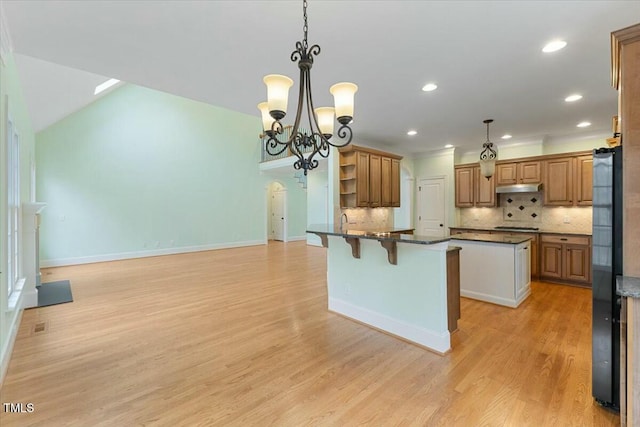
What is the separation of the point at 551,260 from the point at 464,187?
2219 millimetres

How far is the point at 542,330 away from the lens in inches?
124

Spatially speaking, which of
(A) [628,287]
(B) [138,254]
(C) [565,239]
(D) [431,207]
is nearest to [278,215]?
(B) [138,254]

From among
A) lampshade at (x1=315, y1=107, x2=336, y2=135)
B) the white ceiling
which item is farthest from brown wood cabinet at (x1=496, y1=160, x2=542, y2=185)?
lampshade at (x1=315, y1=107, x2=336, y2=135)

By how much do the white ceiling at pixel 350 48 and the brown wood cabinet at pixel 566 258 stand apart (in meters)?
2.09

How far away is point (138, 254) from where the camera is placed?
25.1 feet

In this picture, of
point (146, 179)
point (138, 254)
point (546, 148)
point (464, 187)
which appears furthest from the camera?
point (146, 179)

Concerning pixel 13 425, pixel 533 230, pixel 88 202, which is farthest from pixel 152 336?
pixel 533 230

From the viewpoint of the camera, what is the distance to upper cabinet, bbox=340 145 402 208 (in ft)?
18.0

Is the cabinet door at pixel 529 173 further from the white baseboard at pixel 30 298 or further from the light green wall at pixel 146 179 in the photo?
the white baseboard at pixel 30 298

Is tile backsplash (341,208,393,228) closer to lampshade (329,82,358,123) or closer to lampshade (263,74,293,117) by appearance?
lampshade (329,82,358,123)

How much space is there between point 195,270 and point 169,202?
2997 millimetres

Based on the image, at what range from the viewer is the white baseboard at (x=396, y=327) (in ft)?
8.86

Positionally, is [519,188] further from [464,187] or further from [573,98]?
[573,98]

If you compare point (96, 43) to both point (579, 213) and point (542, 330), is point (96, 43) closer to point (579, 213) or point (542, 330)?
point (542, 330)
